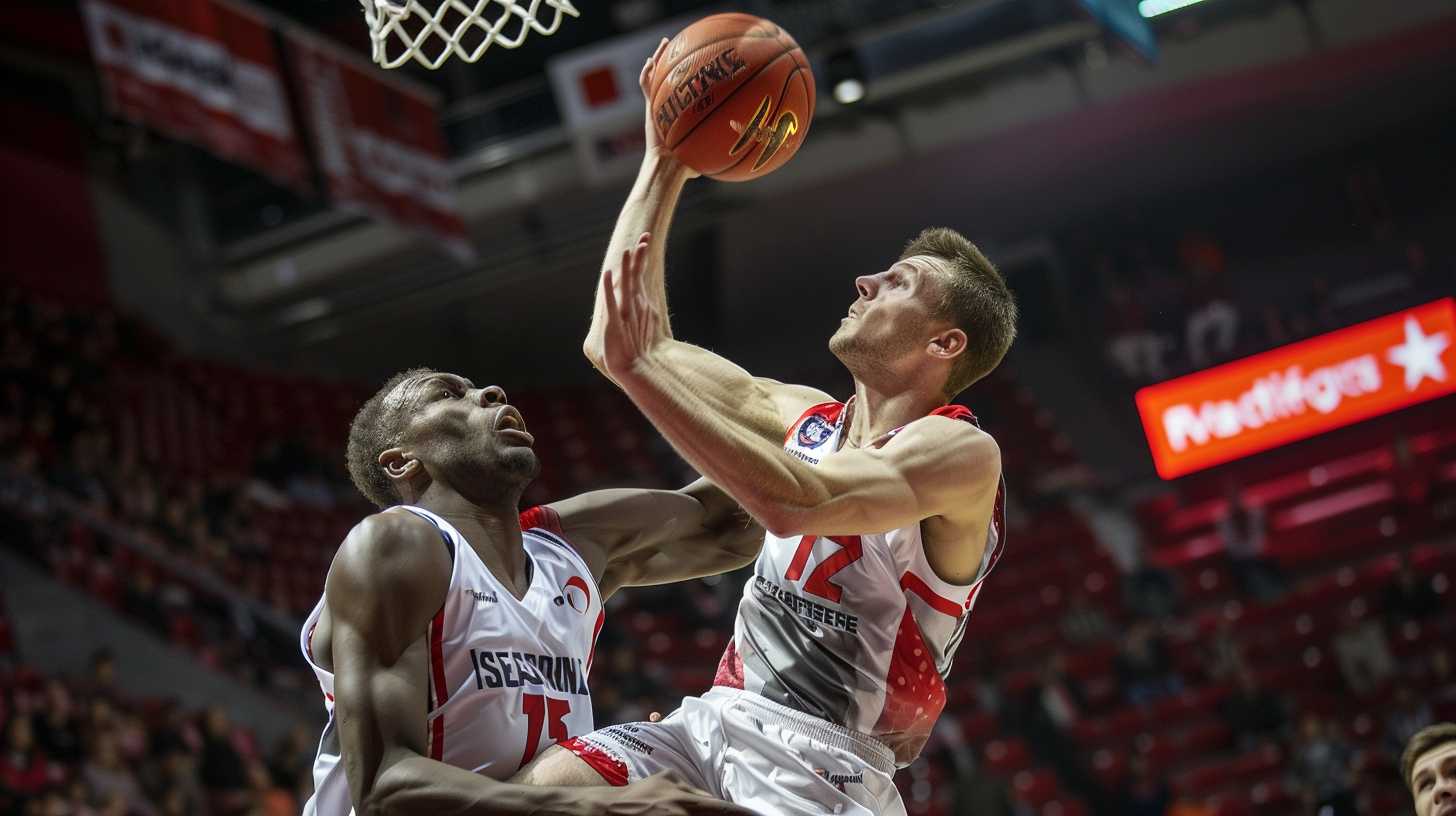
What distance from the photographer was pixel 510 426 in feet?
10.8

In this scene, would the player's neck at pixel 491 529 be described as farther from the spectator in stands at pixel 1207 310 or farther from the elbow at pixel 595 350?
the spectator in stands at pixel 1207 310

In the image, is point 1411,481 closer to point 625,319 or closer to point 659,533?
point 659,533

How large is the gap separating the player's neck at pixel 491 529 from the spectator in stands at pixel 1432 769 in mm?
2565

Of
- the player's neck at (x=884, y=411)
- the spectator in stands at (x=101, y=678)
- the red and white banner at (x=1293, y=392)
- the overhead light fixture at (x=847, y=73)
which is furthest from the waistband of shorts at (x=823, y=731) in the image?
the red and white banner at (x=1293, y=392)

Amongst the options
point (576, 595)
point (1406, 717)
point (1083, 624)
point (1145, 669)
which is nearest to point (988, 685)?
point (1083, 624)

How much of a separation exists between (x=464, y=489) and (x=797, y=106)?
1166 millimetres

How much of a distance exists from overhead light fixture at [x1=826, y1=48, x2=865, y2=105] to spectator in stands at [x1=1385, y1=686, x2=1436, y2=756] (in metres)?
6.13

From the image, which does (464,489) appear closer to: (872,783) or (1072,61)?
(872,783)

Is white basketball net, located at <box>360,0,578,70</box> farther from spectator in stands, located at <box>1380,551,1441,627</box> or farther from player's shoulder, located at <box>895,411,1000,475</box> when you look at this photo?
spectator in stands, located at <box>1380,551,1441,627</box>

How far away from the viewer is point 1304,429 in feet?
43.4

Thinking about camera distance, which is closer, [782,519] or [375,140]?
[782,519]

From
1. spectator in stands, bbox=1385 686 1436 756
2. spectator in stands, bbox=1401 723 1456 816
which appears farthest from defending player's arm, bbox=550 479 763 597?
spectator in stands, bbox=1385 686 1436 756

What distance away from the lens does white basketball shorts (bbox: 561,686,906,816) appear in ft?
9.36

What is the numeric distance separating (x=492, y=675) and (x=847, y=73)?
9.61 meters
